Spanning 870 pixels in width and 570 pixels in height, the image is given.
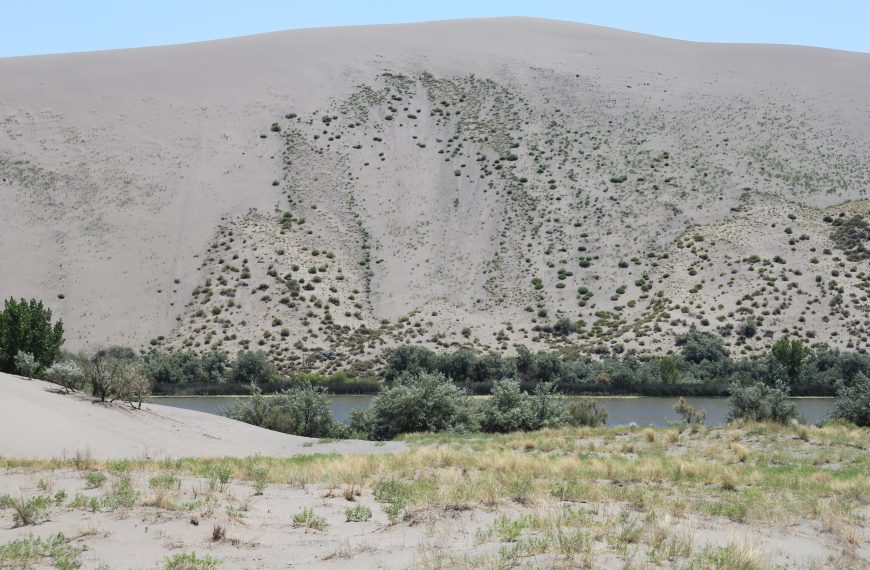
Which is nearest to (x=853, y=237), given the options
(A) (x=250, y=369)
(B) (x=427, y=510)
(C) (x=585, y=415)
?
(C) (x=585, y=415)

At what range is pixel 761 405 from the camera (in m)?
29.1

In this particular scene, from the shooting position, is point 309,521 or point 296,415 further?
point 296,415

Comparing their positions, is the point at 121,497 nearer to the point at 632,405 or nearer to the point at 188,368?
the point at 632,405

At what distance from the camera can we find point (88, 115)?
3194 inches

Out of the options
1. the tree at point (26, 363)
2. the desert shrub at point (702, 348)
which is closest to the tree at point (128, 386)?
the tree at point (26, 363)

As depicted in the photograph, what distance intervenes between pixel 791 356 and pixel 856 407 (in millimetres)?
19214

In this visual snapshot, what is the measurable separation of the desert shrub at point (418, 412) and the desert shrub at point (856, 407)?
510 inches

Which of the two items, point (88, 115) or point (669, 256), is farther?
point (88, 115)

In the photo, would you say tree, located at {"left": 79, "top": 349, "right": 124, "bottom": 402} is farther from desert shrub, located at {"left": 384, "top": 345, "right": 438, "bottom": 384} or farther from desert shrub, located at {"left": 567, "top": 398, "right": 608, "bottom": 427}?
desert shrub, located at {"left": 384, "top": 345, "right": 438, "bottom": 384}

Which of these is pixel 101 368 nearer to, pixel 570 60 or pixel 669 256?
pixel 669 256

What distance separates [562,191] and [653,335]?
63.5ft

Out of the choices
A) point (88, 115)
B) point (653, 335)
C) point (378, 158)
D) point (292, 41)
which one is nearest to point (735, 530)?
point (653, 335)

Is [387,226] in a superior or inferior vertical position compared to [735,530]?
superior

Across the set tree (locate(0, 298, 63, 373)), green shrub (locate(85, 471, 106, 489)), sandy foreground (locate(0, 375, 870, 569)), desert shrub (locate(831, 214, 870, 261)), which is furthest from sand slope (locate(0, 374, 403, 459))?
desert shrub (locate(831, 214, 870, 261))
